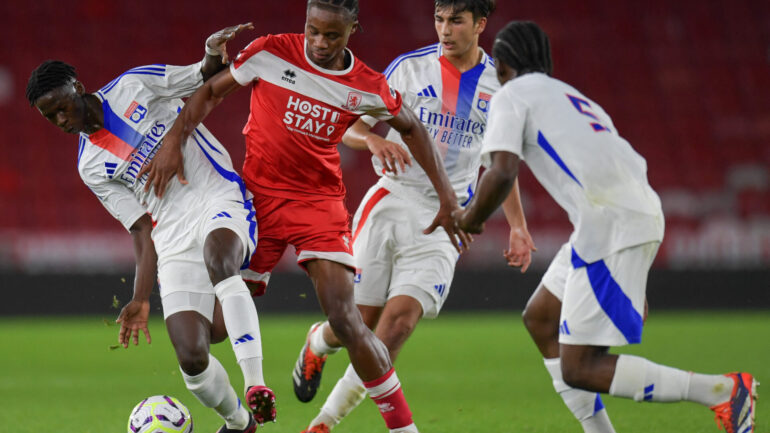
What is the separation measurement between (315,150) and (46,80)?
1401mm

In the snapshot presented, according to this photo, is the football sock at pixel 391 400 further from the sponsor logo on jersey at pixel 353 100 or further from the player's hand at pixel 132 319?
the sponsor logo on jersey at pixel 353 100

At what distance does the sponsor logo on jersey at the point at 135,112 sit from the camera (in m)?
5.19

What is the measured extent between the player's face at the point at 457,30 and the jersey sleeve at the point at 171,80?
56.3 inches

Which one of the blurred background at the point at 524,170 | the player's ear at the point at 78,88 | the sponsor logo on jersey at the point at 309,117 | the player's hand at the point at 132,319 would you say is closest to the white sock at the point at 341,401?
the player's hand at the point at 132,319

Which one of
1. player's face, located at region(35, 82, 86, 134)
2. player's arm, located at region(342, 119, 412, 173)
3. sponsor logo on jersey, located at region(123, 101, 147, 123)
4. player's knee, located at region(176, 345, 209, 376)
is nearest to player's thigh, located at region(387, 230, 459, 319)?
player's arm, located at region(342, 119, 412, 173)

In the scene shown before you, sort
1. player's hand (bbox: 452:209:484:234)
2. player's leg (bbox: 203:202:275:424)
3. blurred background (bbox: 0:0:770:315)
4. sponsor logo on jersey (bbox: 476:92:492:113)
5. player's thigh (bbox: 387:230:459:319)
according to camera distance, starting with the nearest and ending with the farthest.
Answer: player's leg (bbox: 203:202:275:424), player's hand (bbox: 452:209:484:234), player's thigh (bbox: 387:230:459:319), sponsor logo on jersey (bbox: 476:92:492:113), blurred background (bbox: 0:0:770:315)

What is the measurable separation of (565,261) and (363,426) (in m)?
1.99

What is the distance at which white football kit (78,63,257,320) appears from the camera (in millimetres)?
4969

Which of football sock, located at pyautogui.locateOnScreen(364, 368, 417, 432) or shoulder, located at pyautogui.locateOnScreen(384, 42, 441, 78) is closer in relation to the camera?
football sock, located at pyautogui.locateOnScreen(364, 368, 417, 432)

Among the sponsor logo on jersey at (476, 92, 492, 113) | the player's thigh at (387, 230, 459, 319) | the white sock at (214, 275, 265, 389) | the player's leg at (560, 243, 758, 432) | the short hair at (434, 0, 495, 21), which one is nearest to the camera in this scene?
the player's leg at (560, 243, 758, 432)

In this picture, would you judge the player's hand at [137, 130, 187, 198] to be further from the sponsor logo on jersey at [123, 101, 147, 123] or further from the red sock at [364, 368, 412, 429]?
the red sock at [364, 368, 412, 429]

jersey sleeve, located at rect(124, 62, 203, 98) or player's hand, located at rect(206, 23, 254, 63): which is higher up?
player's hand, located at rect(206, 23, 254, 63)

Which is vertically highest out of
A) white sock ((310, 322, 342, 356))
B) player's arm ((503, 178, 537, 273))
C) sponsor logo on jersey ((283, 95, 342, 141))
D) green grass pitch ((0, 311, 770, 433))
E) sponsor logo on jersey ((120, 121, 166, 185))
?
sponsor logo on jersey ((283, 95, 342, 141))

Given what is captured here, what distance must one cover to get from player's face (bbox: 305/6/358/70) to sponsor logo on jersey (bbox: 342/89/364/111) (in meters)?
0.22
